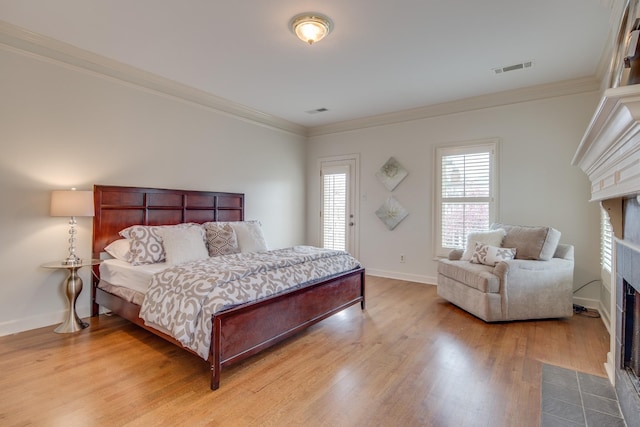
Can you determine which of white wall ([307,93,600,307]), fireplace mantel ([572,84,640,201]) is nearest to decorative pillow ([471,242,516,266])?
white wall ([307,93,600,307])

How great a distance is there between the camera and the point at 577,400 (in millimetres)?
2004

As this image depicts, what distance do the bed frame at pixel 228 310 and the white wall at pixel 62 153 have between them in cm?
14

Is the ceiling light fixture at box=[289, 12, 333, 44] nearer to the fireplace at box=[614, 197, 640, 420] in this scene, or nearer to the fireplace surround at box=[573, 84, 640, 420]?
the fireplace surround at box=[573, 84, 640, 420]

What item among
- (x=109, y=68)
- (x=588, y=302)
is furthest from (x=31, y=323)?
(x=588, y=302)

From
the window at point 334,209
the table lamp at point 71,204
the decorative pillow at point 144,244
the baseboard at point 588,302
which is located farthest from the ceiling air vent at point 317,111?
the baseboard at point 588,302

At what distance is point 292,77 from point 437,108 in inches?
91.6

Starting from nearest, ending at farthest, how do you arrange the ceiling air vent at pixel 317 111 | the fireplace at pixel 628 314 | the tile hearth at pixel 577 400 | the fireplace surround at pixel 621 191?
the fireplace surround at pixel 621 191, the fireplace at pixel 628 314, the tile hearth at pixel 577 400, the ceiling air vent at pixel 317 111

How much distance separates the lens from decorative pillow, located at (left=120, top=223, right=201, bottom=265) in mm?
3255

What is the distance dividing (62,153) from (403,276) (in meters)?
4.70

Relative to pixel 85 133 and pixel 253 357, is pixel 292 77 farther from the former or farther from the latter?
pixel 253 357

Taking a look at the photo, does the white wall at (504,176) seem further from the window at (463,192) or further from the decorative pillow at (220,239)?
the decorative pillow at (220,239)

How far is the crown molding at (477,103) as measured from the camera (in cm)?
388

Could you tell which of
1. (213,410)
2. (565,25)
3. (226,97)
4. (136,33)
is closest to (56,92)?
(136,33)

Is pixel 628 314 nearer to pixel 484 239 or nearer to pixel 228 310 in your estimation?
pixel 484 239
